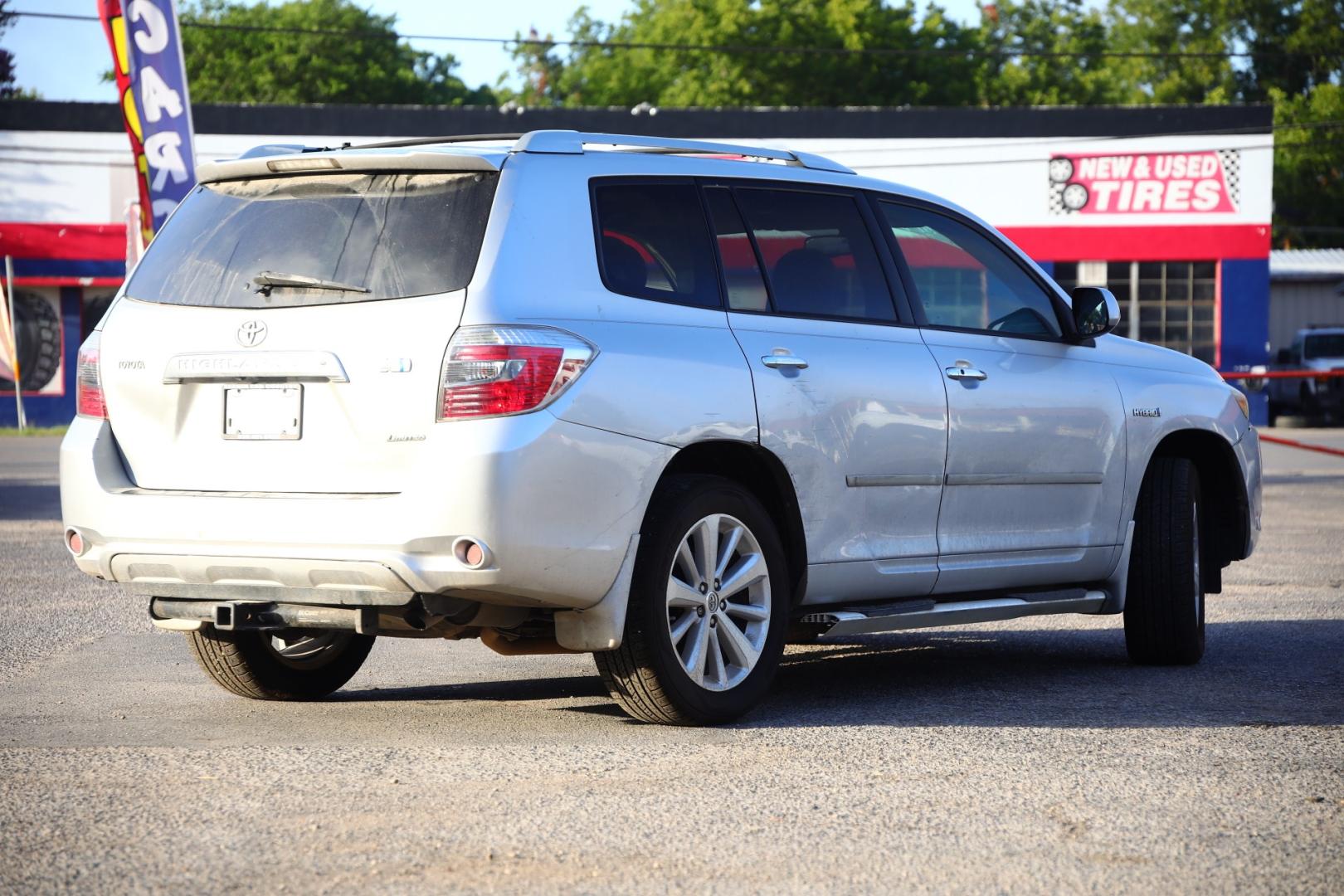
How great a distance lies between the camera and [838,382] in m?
6.29

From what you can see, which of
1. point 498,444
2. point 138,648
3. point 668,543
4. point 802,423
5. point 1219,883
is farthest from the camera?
point 138,648

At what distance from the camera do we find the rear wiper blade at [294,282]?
5.57 metres

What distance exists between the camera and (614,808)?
473 cm

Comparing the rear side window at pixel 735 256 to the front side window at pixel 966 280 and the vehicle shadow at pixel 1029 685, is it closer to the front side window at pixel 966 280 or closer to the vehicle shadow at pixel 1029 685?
the front side window at pixel 966 280

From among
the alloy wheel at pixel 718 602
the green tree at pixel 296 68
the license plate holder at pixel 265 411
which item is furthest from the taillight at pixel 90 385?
the green tree at pixel 296 68

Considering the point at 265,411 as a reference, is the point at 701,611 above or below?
below

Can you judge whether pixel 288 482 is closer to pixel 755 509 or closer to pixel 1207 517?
pixel 755 509

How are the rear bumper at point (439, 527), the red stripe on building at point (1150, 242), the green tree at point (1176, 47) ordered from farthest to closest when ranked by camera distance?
the green tree at point (1176, 47), the red stripe on building at point (1150, 242), the rear bumper at point (439, 527)

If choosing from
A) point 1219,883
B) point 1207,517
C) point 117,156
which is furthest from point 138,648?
point 117,156

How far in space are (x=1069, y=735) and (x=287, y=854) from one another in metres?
2.70

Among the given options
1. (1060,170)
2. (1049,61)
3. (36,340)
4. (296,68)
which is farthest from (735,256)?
(1049,61)

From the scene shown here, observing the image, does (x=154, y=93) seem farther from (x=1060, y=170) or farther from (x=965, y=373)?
(x=1060, y=170)

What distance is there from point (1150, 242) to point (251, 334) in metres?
32.4

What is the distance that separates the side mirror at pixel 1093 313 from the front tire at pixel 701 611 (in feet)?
6.56
